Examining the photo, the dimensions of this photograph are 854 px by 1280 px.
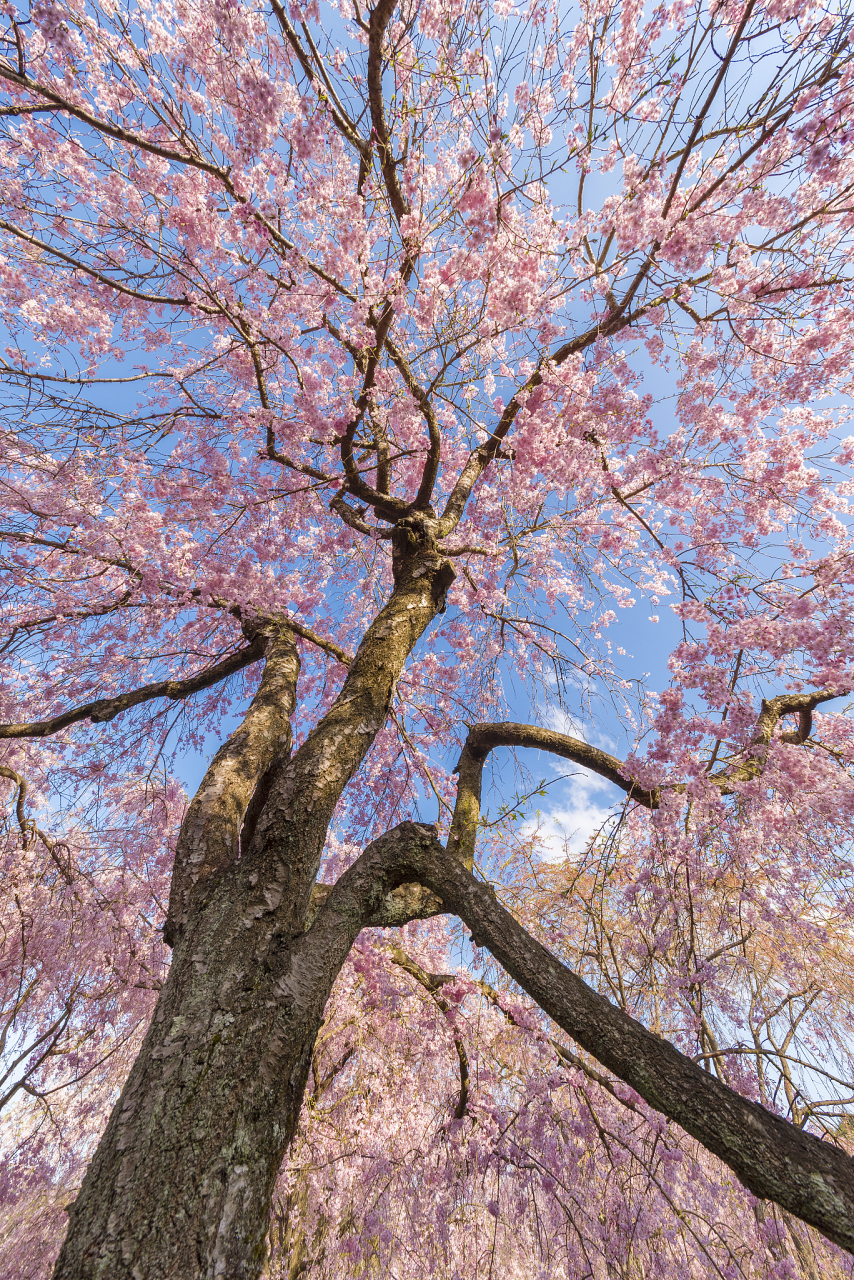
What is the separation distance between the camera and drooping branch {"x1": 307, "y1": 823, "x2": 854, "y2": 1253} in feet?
4.51

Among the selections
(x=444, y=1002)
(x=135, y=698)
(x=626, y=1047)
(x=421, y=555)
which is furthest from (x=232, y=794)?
(x=444, y=1002)

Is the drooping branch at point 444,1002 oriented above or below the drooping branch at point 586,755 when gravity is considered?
below

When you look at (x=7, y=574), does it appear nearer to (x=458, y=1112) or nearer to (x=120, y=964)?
(x=120, y=964)

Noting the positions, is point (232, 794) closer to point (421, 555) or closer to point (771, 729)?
point (421, 555)

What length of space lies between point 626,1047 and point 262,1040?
44.3 inches

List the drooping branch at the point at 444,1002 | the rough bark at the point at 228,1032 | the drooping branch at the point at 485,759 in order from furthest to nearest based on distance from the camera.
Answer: the drooping branch at the point at 444,1002
the drooping branch at the point at 485,759
the rough bark at the point at 228,1032

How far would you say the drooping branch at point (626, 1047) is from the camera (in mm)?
1374

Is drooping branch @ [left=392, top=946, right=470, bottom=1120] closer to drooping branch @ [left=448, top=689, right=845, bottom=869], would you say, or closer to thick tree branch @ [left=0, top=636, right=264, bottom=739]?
drooping branch @ [left=448, top=689, right=845, bottom=869]

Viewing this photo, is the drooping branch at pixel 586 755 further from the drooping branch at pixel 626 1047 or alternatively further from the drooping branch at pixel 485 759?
the drooping branch at pixel 626 1047

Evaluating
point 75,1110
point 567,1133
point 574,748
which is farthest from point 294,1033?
point 75,1110

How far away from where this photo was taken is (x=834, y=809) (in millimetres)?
3115

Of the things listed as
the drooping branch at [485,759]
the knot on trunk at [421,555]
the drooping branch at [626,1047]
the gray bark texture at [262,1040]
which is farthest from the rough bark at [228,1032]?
the knot on trunk at [421,555]

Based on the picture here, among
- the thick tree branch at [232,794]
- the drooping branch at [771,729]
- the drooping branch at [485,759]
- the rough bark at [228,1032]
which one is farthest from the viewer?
the drooping branch at [485,759]

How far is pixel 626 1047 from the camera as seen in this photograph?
1.66 m
